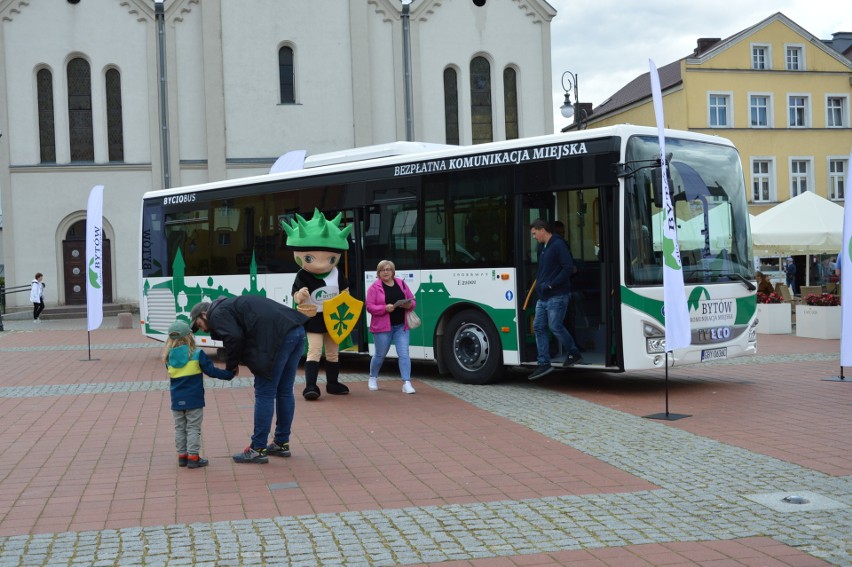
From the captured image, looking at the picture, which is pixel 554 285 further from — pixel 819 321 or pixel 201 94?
pixel 201 94

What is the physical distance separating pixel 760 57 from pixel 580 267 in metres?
44.2

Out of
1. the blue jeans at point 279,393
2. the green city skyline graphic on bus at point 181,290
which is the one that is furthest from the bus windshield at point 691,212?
the green city skyline graphic on bus at point 181,290

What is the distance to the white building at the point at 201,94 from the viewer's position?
34875 mm

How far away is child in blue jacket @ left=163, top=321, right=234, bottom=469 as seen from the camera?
7828 mm

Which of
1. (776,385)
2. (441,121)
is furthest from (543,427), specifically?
(441,121)

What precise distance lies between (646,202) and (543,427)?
10.9 ft

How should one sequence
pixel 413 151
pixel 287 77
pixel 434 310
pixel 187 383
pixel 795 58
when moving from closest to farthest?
pixel 187 383 < pixel 434 310 < pixel 413 151 < pixel 287 77 < pixel 795 58

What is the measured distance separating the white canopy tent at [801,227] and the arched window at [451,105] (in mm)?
16793

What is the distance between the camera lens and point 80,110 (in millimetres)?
35344

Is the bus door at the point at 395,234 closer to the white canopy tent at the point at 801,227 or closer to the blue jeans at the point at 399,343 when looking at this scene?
the blue jeans at the point at 399,343

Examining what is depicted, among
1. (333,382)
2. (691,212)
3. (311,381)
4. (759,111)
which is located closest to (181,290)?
(333,382)

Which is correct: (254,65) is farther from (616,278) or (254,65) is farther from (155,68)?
(616,278)

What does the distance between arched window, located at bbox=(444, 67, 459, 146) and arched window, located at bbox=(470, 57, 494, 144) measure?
1.92 ft

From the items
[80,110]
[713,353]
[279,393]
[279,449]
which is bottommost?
[279,449]
